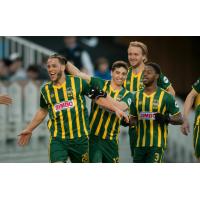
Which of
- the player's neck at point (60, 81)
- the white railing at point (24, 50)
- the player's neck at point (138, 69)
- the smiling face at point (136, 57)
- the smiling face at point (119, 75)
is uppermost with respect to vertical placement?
the white railing at point (24, 50)

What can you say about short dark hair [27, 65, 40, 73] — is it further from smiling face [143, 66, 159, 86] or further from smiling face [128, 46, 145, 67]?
smiling face [143, 66, 159, 86]

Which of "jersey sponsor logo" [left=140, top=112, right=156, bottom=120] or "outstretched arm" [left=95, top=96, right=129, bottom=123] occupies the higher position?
"outstretched arm" [left=95, top=96, right=129, bottom=123]

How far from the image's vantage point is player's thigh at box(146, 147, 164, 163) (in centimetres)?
868

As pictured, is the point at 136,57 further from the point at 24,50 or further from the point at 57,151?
the point at 24,50

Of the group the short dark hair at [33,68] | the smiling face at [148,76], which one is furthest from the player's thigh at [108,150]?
the short dark hair at [33,68]

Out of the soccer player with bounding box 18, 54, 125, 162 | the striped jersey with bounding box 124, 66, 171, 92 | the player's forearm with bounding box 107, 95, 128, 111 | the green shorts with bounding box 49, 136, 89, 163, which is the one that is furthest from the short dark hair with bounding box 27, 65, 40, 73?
the green shorts with bounding box 49, 136, 89, 163

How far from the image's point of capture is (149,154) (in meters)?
8.73

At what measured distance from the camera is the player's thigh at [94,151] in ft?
28.9

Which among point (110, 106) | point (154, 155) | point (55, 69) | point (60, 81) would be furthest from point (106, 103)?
point (154, 155)

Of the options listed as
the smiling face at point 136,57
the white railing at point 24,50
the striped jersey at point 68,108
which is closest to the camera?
the striped jersey at point 68,108

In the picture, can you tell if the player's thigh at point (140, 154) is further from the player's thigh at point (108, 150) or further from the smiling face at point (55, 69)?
the smiling face at point (55, 69)

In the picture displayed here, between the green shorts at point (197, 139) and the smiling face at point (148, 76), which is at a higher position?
the smiling face at point (148, 76)

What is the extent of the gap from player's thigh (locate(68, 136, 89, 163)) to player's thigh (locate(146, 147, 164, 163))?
66 cm

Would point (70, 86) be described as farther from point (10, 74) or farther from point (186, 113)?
point (10, 74)
